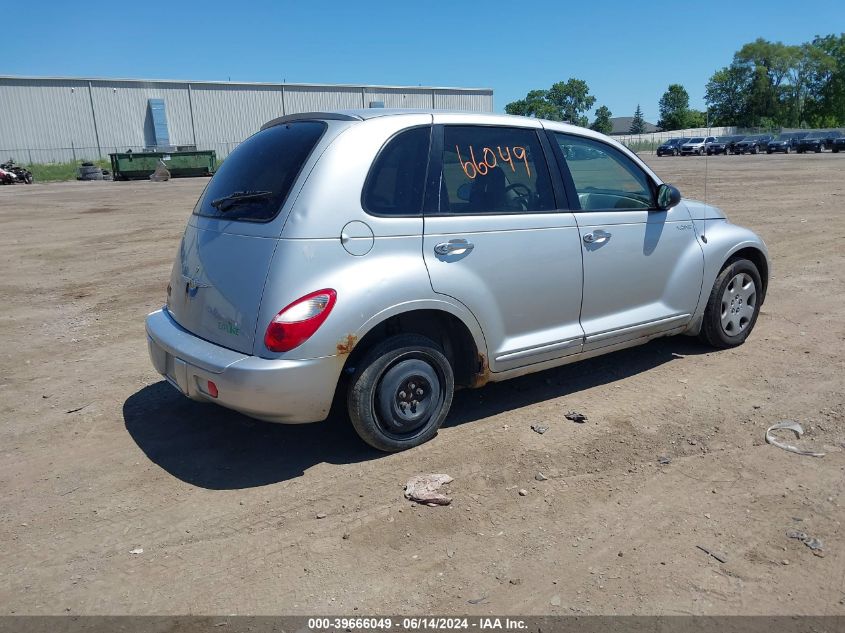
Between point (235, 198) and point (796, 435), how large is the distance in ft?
12.1

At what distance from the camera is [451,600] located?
2.86 meters

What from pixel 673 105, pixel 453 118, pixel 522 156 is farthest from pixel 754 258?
pixel 673 105

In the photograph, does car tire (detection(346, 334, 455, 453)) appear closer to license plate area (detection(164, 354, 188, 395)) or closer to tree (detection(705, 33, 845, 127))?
license plate area (detection(164, 354, 188, 395))

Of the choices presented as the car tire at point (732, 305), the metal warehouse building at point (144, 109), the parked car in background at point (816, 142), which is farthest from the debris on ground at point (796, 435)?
the parked car in background at point (816, 142)

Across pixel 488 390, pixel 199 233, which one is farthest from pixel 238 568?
pixel 488 390

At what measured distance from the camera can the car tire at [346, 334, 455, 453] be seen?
12.6 ft

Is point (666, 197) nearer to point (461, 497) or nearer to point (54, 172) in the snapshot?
point (461, 497)

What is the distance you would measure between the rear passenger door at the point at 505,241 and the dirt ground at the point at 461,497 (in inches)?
24.4

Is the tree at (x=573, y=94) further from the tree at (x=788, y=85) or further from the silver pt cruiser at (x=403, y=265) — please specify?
the silver pt cruiser at (x=403, y=265)

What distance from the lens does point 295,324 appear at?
3.55 metres

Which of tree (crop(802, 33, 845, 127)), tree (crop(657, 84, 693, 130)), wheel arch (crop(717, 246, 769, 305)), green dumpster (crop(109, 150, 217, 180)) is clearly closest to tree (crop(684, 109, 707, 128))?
tree (crop(657, 84, 693, 130))

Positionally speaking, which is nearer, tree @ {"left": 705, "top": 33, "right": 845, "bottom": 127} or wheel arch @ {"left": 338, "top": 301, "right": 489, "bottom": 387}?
wheel arch @ {"left": 338, "top": 301, "right": 489, "bottom": 387}

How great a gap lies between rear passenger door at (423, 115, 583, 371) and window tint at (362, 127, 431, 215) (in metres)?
0.08

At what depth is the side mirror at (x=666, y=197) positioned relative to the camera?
200 inches
